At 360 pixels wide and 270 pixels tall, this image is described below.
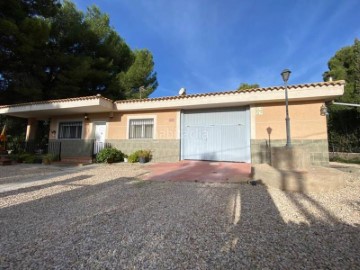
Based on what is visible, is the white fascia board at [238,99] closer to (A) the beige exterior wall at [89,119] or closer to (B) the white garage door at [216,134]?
(B) the white garage door at [216,134]

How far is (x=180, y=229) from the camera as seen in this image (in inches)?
108

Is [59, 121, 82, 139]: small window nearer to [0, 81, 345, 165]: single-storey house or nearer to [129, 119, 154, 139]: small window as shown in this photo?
[0, 81, 345, 165]: single-storey house

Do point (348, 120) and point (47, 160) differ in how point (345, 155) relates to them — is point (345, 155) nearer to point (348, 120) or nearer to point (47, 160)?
point (348, 120)

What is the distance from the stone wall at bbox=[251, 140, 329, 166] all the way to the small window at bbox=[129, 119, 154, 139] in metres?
5.44

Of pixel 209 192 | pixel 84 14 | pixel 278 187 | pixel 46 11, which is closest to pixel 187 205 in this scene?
pixel 209 192

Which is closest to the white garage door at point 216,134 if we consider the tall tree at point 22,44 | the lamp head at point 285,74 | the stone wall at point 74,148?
the lamp head at point 285,74

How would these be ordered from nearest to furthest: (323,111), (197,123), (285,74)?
(285,74)
(323,111)
(197,123)

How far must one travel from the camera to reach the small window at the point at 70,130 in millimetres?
12664

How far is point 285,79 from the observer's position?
22.0 ft

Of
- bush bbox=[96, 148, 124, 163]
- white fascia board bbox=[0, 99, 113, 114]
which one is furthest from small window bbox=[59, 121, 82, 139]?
bush bbox=[96, 148, 124, 163]

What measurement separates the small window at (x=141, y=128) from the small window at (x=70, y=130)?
3772 mm

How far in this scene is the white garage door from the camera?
941cm

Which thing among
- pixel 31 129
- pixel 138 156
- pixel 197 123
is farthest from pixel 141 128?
pixel 31 129

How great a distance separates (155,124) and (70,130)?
6229mm
